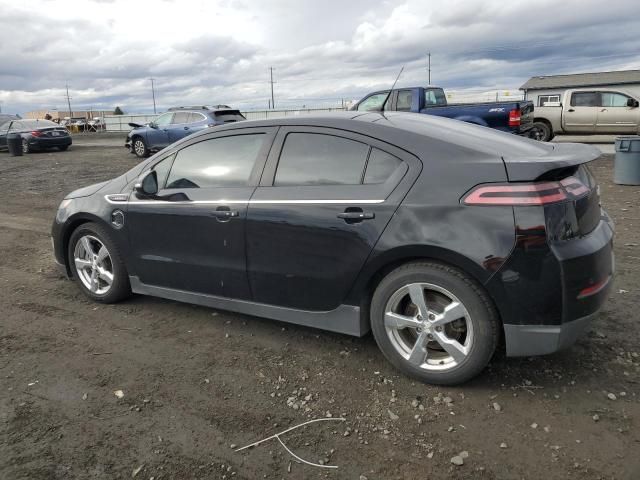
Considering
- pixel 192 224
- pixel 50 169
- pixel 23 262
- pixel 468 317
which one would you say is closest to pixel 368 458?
pixel 468 317

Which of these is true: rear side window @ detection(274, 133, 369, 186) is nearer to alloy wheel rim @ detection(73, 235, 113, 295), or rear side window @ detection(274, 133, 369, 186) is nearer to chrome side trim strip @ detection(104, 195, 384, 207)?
chrome side trim strip @ detection(104, 195, 384, 207)

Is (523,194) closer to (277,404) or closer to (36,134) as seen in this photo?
(277,404)

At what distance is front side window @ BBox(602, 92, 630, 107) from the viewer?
59.6 ft

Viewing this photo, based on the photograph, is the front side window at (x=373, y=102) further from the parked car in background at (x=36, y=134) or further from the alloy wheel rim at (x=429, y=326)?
the parked car in background at (x=36, y=134)

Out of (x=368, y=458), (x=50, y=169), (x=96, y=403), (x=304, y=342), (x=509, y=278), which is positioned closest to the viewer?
(x=368, y=458)

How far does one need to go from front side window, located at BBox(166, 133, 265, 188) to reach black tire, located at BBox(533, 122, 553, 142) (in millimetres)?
16304

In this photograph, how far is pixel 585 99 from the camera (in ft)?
60.5

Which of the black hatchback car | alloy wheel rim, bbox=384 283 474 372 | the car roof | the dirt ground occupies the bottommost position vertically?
the dirt ground

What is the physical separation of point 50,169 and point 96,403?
14.4 metres

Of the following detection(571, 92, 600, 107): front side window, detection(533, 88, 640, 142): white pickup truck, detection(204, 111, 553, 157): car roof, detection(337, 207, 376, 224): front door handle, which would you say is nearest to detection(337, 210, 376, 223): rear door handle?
detection(337, 207, 376, 224): front door handle

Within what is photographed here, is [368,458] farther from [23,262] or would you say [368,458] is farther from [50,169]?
[50,169]

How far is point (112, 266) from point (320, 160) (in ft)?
7.15

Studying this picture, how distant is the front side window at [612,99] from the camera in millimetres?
18156

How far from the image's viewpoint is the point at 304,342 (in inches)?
151
